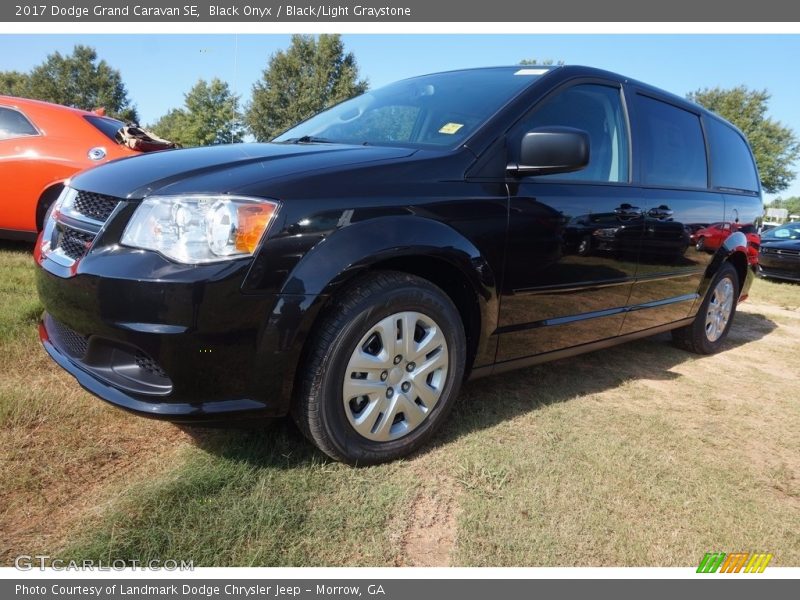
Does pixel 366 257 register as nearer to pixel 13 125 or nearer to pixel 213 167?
pixel 213 167

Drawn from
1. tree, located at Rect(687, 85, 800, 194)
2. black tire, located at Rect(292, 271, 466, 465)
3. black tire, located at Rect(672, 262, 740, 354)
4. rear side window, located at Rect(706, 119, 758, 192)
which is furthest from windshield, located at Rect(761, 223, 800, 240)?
tree, located at Rect(687, 85, 800, 194)

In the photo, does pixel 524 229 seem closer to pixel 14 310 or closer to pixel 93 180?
pixel 93 180

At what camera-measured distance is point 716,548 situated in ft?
6.10

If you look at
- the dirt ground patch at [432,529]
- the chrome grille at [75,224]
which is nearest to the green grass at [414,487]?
the dirt ground patch at [432,529]

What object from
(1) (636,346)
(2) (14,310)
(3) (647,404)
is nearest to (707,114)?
(1) (636,346)

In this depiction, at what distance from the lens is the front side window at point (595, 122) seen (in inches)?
103

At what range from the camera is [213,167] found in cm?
192

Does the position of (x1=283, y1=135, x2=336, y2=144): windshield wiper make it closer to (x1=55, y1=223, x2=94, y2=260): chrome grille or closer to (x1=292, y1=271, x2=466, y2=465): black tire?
(x1=292, y1=271, x2=466, y2=465): black tire

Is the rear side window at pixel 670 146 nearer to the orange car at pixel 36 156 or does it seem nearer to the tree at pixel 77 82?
the orange car at pixel 36 156

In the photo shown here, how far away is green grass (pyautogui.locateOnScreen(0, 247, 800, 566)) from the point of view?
1680mm

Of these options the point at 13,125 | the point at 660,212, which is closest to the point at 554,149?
the point at 660,212

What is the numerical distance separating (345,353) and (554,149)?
1.23 m

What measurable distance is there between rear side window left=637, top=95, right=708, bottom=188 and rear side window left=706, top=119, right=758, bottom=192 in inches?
8.2

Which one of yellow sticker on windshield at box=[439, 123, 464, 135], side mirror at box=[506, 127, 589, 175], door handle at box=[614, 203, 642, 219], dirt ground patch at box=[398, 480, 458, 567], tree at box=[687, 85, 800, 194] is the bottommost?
dirt ground patch at box=[398, 480, 458, 567]
